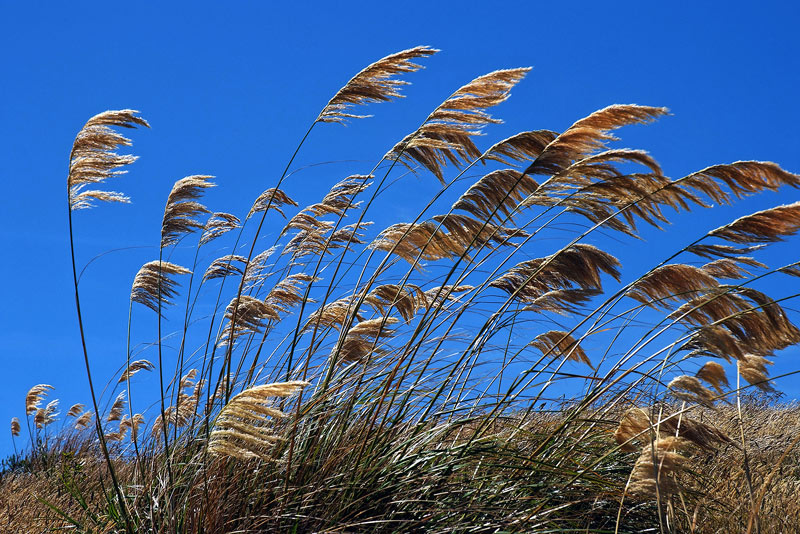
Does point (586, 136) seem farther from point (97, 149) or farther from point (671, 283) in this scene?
point (97, 149)

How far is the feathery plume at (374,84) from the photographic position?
439cm

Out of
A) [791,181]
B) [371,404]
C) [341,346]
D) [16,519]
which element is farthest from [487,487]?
[16,519]

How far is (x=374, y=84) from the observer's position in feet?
14.8

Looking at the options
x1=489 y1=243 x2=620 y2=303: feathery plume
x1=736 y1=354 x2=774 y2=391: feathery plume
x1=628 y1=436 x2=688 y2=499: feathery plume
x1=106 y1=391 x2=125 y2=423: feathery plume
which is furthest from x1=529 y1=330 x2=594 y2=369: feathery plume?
x1=106 y1=391 x2=125 y2=423: feathery plume

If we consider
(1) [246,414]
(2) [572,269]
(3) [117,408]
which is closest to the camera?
(1) [246,414]

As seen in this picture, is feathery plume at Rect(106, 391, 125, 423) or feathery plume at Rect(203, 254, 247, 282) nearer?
feathery plume at Rect(203, 254, 247, 282)

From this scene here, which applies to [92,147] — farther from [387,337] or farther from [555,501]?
[555,501]

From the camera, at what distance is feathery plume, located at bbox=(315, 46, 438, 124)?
4395mm

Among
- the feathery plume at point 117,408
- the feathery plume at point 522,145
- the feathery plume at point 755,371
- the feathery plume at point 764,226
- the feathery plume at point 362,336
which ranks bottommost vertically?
the feathery plume at point 117,408

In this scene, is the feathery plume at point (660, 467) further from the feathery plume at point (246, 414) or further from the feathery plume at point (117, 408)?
the feathery plume at point (117, 408)

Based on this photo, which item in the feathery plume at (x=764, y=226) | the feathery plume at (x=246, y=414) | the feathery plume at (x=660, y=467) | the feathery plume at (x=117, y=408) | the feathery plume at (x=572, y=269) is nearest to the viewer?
the feathery plume at (x=246, y=414)

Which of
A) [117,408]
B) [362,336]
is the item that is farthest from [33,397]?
[362,336]

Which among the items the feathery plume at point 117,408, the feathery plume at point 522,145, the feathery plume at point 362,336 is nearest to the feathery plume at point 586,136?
the feathery plume at point 522,145

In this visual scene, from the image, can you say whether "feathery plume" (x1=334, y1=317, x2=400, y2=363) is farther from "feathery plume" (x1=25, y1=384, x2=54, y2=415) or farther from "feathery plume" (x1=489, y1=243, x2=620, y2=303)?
"feathery plume" (x1=25, y1=384, x2=54, y2=415)
